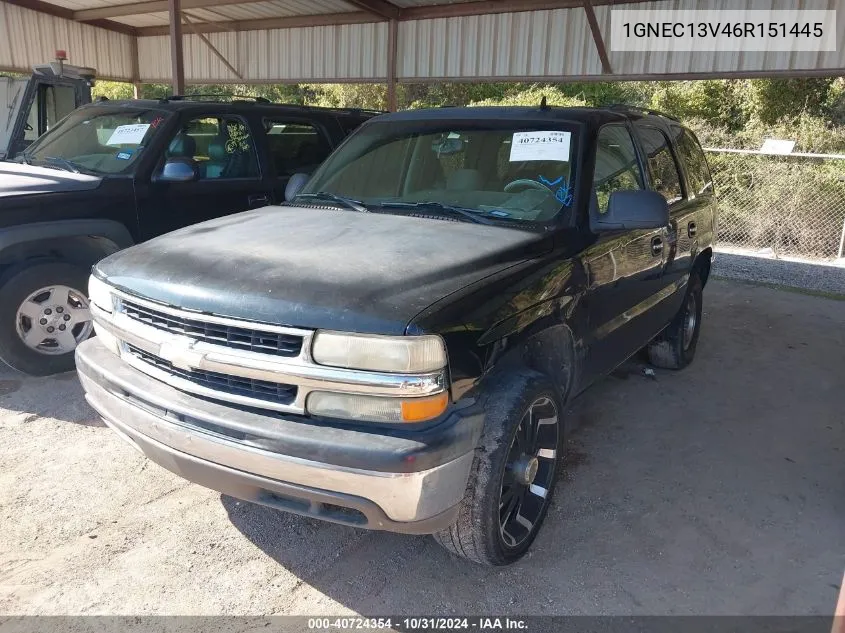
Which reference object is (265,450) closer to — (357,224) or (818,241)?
(357,224)

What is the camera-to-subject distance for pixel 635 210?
3406 mm

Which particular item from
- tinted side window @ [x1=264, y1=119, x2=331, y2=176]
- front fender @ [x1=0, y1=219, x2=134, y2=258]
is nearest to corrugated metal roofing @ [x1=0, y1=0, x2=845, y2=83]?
tinted side window @ [x1=264, y1=119, x2=331, y2=176]

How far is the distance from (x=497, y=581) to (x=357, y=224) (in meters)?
1.76

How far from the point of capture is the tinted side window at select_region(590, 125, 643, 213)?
12.0ft

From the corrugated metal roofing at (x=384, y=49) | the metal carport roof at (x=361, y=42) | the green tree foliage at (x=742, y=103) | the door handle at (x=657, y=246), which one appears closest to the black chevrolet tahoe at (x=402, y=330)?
the door handle at (x=657, y=246)

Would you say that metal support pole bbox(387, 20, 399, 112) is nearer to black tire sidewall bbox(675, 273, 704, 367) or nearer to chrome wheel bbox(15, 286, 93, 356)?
black tire sidewall bbox(675, 273, 704, 367)

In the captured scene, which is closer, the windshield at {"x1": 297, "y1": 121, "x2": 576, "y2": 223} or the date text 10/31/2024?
the date text 10/31/2024

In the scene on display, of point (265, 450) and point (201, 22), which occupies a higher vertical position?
point (201, 22)

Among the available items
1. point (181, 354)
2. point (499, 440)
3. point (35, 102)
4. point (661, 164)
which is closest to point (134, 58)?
point (35, 102)

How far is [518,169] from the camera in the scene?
3.64m

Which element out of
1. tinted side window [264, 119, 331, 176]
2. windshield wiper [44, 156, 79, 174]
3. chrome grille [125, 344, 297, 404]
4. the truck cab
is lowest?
chrome grille [125, 344, 297, 404]

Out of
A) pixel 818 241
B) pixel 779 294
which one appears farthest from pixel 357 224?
pixel 818 241

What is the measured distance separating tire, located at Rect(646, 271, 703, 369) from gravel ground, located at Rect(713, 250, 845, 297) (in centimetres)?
421

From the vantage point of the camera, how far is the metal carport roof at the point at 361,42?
31.1ft
